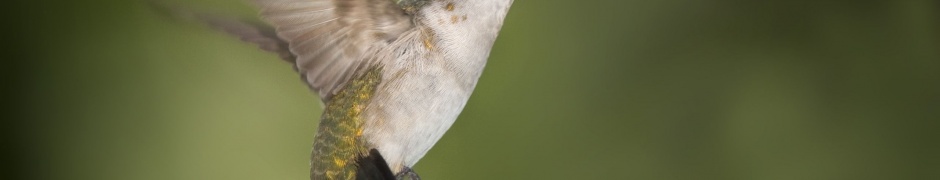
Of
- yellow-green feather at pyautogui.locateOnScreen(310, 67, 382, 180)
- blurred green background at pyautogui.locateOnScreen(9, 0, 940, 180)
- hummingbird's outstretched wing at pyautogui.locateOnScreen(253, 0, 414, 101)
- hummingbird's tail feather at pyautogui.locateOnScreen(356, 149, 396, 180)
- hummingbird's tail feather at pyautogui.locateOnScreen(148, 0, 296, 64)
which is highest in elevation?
blurred green background at pyautogui.locateOnScreen(9, 0, 940, 180)

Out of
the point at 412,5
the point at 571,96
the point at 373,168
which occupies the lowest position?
the point at 373,168

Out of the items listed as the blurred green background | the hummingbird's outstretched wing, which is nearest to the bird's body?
the hummingbird's outstretched wing

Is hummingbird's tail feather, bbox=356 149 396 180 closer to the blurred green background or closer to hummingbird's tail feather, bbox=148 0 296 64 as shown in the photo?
hummingbird's tail feather, bbox=148 0 296 64

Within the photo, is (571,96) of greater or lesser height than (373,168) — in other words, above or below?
above

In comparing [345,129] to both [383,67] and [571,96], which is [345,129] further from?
[571,96]

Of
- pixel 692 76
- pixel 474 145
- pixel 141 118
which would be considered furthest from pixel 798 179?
pixel 141 118

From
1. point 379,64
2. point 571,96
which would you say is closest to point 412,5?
point 379,64

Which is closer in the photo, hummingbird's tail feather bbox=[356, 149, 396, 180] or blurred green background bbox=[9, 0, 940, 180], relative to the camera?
hummingbird's tail feather bbox=[356, 149, 396, 180]
